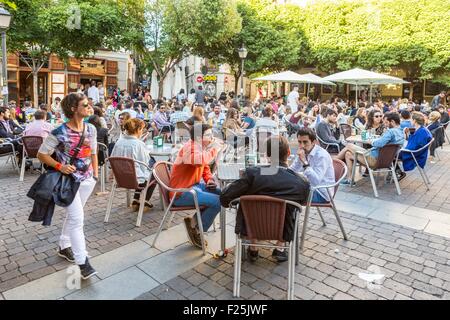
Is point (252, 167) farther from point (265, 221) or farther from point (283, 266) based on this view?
point (283, 266)

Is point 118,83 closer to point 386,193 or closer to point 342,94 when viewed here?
point 342,94

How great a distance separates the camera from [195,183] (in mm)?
4242

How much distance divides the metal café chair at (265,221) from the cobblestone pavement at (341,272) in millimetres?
236

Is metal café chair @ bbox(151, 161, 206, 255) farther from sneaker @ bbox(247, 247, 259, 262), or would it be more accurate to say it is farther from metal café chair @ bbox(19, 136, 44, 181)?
metal café chair @ bbox(19, 136, 44, 181)

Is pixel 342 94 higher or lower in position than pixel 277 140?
higher

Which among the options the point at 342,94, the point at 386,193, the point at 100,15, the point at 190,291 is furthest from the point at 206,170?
the point at 342,94

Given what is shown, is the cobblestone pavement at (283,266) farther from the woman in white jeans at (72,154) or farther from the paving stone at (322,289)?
the woman in white jeans at (72,154)

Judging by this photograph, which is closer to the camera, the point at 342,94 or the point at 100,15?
the point at 100,15

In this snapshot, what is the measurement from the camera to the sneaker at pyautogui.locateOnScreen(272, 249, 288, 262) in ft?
12.8

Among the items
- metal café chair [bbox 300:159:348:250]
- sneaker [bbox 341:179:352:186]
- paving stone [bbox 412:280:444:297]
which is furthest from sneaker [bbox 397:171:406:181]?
paving stone [bbox 412:280:444:297]

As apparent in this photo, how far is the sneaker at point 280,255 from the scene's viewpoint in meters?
3.91

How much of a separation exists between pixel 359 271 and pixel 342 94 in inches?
1258

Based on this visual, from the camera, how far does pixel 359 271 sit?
373 centimetres

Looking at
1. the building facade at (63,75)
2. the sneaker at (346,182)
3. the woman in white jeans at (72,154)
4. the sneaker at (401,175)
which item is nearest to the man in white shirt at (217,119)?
the sneaker at (346,182)
